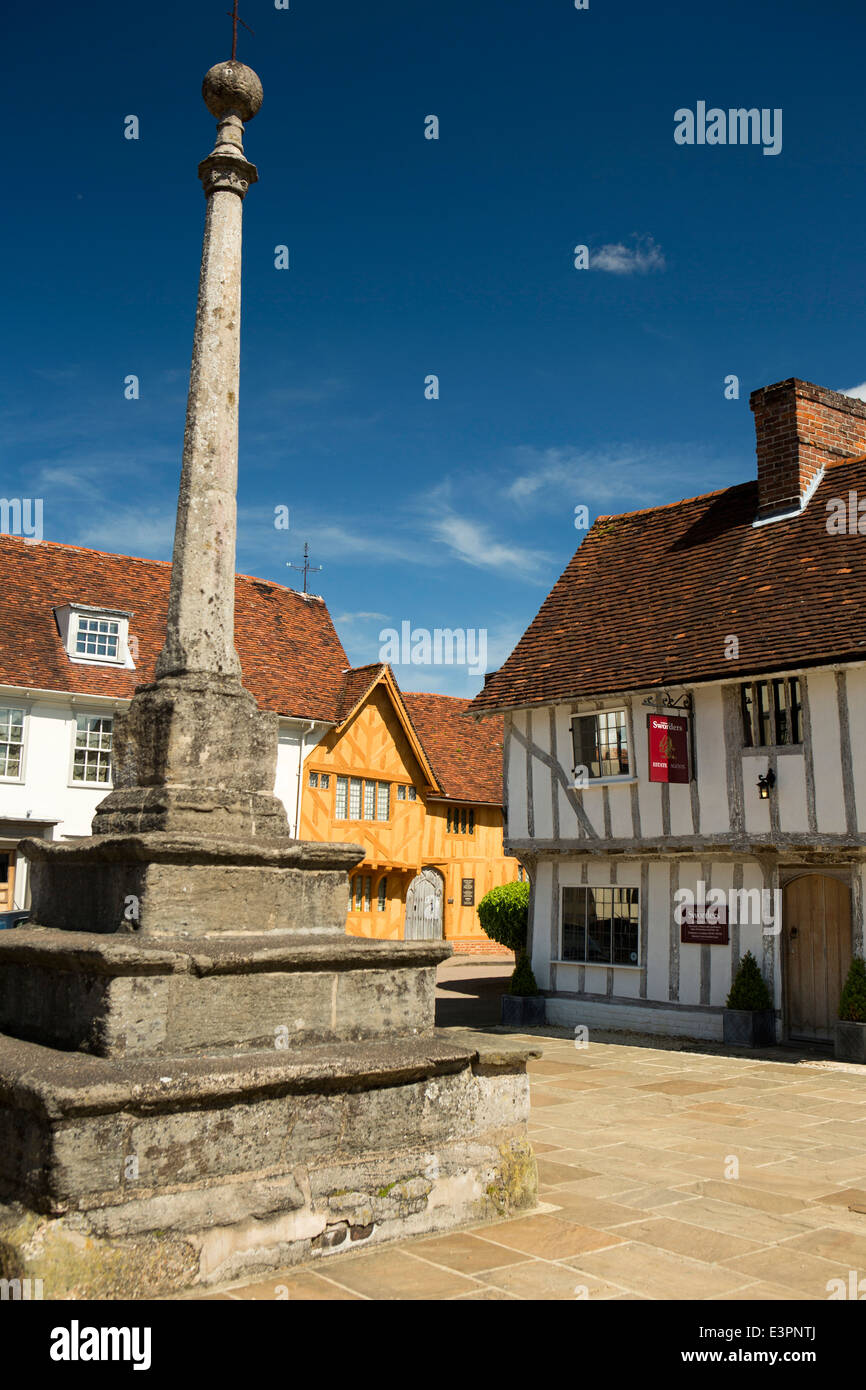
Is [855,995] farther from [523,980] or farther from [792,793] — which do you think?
[523,980]

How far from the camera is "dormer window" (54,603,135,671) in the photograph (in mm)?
22562

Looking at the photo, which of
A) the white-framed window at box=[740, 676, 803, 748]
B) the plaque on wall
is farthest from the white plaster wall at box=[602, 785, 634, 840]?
the white-framed window at box=[740, 676, 803, 748]

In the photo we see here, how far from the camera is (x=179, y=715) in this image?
211 inches

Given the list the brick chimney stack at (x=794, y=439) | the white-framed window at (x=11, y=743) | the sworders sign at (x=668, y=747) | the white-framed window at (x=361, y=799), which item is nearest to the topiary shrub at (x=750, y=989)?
the sworders sign at (x=668, y=747)

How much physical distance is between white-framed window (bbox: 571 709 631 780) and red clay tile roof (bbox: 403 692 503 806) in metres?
14.0

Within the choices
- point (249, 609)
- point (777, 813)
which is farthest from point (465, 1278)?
point (249, 609)

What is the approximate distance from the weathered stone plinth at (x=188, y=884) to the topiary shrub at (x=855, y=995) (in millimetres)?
8680

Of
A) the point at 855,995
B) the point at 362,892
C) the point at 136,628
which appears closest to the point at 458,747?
the point at 362,892

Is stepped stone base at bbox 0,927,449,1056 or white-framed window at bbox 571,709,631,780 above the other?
white-framed window at bbox 571,709,631,780

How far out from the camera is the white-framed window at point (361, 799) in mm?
26609

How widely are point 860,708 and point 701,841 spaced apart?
271cm

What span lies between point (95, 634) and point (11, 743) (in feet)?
10.2

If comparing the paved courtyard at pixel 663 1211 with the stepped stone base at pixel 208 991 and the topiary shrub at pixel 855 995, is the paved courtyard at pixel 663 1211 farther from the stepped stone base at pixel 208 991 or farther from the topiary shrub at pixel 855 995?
the topiary shrub at pixel 855 995

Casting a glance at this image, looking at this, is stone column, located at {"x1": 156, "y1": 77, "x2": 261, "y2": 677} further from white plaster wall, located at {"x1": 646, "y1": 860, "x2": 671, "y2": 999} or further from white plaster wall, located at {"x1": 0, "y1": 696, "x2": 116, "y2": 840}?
white plaster wall, located at {"x1": 0, "y1": 696, "x2": 116, "y2": 840}
